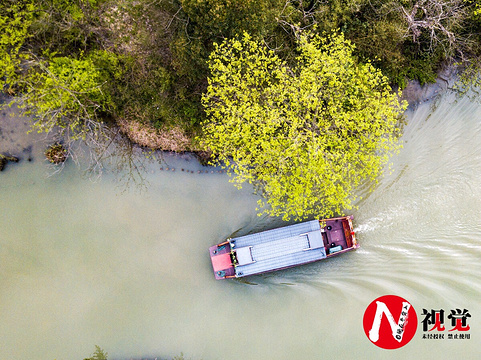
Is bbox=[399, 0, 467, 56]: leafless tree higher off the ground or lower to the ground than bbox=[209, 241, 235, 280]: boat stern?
higher

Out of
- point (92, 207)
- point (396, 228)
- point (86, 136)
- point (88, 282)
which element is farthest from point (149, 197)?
point (396, 228)

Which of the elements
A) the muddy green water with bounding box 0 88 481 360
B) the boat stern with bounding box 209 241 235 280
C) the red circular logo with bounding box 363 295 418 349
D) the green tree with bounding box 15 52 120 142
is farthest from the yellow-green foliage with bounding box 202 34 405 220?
the red circular logo with bounding box 363 295 418 349

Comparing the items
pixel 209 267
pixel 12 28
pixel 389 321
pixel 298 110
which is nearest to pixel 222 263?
pixel 209 267

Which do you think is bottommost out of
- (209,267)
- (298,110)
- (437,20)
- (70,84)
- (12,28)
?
(209,267)

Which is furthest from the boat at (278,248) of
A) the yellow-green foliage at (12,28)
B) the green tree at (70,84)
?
the yellow-green foliage at (12,28)

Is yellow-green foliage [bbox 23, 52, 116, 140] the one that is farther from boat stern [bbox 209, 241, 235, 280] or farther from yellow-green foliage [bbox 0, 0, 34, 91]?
boat stern [bbox 209, 241, 235, 280]

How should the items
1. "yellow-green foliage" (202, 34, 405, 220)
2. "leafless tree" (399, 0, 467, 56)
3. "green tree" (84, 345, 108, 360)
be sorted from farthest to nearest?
"green tree" (84, 345, 108, 360), "leafless tree" (399, 0, 467, 56), "yellow-green foliage" (202, 34, 405, 220)

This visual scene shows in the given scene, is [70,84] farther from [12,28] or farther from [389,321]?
[389,321]
